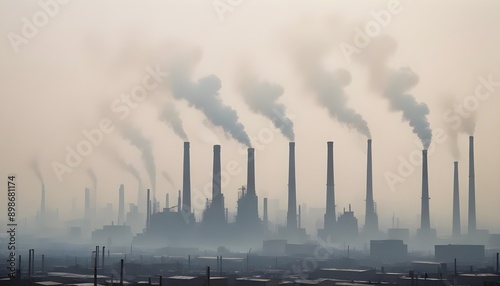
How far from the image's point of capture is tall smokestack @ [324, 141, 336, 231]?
252ft

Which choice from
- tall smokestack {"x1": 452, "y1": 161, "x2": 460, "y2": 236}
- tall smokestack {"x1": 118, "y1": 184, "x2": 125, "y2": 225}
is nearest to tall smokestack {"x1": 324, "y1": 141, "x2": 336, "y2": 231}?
tall smokestack {"x1": 452, "y1": 161, "x2": 460, "y2": 236}

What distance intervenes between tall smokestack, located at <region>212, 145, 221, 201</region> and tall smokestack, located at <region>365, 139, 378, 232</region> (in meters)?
16.7

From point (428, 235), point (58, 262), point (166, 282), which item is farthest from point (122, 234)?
point (166, 282)

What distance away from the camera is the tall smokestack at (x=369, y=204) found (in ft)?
262

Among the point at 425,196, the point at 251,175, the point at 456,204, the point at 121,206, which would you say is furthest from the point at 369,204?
the point at 121,206

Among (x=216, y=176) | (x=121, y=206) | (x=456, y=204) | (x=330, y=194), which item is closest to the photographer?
(x=216, y=176)

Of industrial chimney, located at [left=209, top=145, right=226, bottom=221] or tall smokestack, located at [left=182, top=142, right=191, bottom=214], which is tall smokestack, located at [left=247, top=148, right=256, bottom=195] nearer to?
industrial chimney, located at [left=209, top=145, right=226, bottom=221]

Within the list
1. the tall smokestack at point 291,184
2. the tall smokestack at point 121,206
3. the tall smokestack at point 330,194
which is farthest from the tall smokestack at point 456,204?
the tall smokestack at point 121,206

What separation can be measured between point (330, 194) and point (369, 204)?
8.27m

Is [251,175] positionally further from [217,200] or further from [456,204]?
[456,204]

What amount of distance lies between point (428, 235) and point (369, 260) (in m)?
17.2

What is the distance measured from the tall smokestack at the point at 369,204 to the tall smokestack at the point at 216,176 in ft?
54.9

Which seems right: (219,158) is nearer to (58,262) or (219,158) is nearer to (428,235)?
(58,262)

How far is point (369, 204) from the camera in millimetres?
86250
